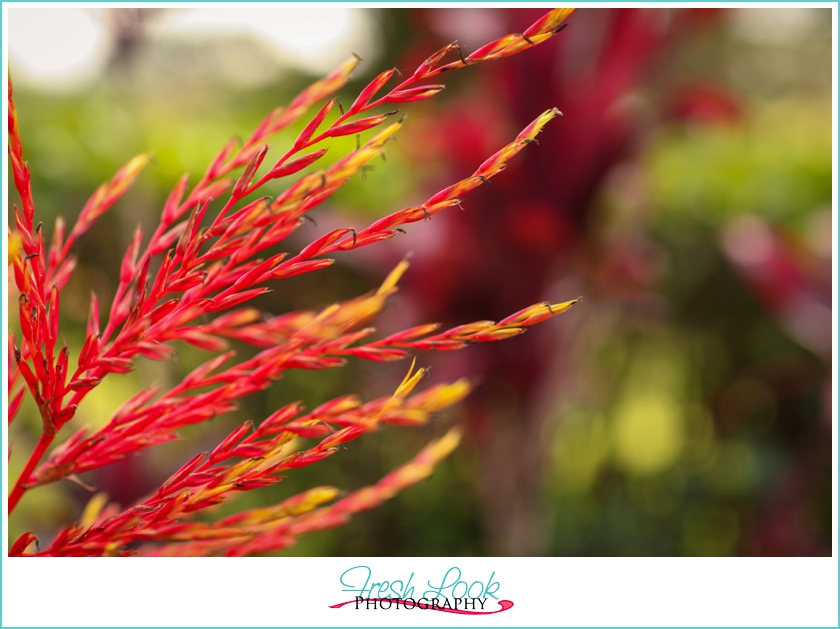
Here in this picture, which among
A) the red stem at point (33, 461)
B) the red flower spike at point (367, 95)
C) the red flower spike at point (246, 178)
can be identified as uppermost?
the red flower spike at point (367, 95)

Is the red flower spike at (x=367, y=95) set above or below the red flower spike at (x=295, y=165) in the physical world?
above

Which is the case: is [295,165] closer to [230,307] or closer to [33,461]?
[230,307]

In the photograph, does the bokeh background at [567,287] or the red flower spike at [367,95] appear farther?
the bokeh background at [567,287]

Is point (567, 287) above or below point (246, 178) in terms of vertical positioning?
below

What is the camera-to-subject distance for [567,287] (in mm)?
1188

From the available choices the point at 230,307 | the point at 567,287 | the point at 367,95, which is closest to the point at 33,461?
the point at 230,307

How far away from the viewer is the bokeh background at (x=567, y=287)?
110cm

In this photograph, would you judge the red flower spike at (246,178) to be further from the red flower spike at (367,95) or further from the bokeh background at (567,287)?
the bokeh background at (567,287)

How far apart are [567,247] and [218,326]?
0.83 m

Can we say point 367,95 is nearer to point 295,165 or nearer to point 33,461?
point 295,165

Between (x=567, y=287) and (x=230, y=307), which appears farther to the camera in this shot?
(x=567, y=287)

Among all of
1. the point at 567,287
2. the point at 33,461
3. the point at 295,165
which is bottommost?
the point at 567,287

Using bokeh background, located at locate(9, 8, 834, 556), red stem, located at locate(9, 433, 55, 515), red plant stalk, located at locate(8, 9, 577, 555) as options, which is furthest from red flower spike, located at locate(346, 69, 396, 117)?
bokeh background, located at locate(9, 8, 834, 556)

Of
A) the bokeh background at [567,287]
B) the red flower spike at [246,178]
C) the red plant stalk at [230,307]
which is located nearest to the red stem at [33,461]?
the red plant stalk at [230,307]
